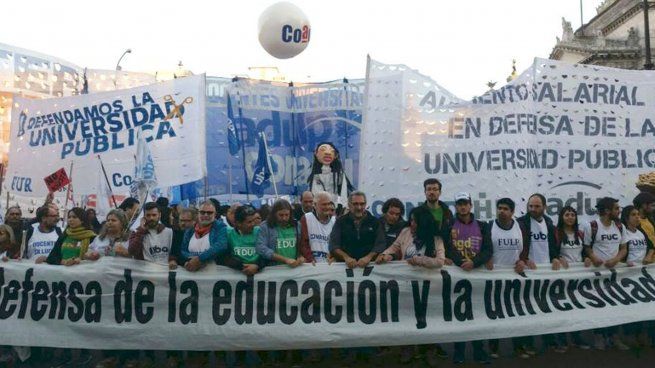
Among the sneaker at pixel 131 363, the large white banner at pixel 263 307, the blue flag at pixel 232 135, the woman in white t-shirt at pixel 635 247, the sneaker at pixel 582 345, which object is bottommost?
the sneaker at pixel 582 345

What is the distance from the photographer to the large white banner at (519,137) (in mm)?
7625

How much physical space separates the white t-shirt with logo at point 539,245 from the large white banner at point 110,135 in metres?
4.44

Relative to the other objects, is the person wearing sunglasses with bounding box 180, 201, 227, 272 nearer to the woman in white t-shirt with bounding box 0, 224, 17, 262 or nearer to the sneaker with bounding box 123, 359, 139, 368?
the sneaker with bounding box 123, 359, 139, 368

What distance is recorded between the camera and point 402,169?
7.68 metres

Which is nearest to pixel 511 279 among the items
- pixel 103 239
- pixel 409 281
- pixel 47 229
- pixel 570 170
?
pixel 409 281

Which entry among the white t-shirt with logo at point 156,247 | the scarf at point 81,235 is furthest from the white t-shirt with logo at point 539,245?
the scarf at point 81,235

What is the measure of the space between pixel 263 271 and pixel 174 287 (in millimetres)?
760

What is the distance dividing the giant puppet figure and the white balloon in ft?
7.40

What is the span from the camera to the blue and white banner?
10.5 meters

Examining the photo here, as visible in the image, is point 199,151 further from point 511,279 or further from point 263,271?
point 511,279

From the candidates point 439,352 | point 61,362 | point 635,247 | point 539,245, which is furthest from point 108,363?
point 635,247

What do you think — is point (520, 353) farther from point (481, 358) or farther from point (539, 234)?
point (539, 234)

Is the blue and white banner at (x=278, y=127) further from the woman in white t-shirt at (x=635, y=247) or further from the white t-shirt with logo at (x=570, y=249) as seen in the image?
the woman in white t-shirt at (x=635, y=247)

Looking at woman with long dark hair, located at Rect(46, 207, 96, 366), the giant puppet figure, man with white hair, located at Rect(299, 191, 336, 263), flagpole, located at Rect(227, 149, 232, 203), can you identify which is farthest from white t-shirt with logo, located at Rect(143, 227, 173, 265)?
flagpole, located at Rect(227, 149, 232, 203)
